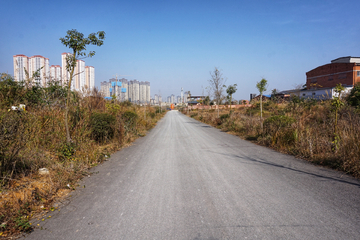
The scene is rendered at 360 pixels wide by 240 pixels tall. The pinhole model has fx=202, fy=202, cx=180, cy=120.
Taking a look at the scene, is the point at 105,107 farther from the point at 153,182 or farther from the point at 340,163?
the point at 340,163

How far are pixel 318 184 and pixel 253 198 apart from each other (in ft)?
5.75

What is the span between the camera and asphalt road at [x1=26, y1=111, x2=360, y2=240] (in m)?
2.72

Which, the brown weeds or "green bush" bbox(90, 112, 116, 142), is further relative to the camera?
"green bush" bbox(90, 112, 116, 142)

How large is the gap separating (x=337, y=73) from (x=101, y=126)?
53.6m

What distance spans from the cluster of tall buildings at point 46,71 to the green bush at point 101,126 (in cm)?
179

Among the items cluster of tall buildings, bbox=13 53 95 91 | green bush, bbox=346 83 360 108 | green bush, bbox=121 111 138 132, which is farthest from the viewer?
green bush, bbox=346 83 360 108

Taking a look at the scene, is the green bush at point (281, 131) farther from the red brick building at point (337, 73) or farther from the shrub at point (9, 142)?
the red brick building at point (337, 73)

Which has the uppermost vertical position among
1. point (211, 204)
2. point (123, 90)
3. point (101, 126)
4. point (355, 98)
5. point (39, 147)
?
point (123, 90)

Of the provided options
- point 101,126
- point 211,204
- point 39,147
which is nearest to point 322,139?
point 211,204

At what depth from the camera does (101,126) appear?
8438mm

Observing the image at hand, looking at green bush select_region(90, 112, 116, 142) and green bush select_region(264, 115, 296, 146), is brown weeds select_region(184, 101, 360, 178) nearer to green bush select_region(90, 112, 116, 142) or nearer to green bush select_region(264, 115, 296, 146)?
green bush select_region(264, 115, 296, 146)

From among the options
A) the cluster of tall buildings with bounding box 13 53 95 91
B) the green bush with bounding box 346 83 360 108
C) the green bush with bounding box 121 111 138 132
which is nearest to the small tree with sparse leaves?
the cluster of tall buildings with bounding box 13 53 95 91

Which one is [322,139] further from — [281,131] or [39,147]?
[39,147]

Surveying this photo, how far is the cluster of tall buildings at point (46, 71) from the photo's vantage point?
302 inches
